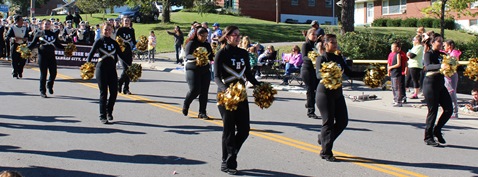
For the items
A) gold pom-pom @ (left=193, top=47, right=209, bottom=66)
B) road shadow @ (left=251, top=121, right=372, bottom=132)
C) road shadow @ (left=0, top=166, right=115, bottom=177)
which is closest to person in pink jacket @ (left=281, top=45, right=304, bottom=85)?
road shadow @ (left=251, top=121, right=372, bottom=132)


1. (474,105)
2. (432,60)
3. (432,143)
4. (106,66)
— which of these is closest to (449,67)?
(432,60)

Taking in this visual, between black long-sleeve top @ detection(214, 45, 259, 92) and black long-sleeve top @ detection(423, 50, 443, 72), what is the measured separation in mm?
3411

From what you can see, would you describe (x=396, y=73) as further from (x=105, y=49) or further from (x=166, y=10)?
(x=166, y=10)

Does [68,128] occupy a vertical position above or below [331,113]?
below

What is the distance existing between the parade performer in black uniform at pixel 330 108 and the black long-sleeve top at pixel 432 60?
191cm

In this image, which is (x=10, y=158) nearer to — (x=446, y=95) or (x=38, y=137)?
(x=38, y=137)

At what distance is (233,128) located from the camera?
23.2 ft

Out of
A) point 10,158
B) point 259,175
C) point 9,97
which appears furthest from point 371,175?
point 9,97

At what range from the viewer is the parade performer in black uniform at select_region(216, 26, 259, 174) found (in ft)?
23.2

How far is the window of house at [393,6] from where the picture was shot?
5569 cm

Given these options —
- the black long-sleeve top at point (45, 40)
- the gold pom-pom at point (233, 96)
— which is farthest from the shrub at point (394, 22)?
the gold pom-pom at point (233, 96)

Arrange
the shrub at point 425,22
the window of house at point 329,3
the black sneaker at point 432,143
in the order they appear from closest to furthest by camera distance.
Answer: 1. the black sneaker at point 432,143
2. the shrub at point 425,22
3. the window of house at point 329,3

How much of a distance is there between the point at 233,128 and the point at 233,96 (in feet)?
1.81

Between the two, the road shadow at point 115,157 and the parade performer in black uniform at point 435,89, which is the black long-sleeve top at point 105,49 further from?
the parade performer in black uniform at point 435,89
